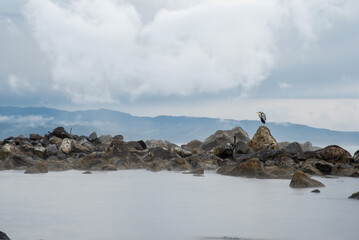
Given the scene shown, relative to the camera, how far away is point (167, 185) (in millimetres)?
15172

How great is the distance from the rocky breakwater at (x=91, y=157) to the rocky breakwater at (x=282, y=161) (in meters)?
1.61

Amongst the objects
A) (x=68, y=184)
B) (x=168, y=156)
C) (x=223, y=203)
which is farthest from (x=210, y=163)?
(x=223, y=203)

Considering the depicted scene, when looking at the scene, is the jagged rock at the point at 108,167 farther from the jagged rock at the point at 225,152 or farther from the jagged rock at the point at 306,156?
the jagged rock at the point at 306,156

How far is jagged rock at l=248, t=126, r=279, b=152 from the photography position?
2547 cm

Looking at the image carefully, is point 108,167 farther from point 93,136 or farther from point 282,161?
point 93,136

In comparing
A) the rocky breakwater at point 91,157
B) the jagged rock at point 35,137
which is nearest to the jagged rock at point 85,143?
the rocky breakwater at point 91,157

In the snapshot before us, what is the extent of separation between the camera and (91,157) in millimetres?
21047

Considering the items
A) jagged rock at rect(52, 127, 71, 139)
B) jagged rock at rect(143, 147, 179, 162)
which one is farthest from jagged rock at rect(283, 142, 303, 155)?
jagged rock at rect(52, 127, 71, 139)

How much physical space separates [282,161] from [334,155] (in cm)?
257

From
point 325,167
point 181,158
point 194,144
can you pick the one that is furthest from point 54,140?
point 325,167

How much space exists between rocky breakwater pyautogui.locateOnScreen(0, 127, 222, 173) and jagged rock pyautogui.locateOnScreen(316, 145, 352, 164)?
183 inches

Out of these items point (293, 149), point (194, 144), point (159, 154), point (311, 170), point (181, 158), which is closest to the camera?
point (311, 170)

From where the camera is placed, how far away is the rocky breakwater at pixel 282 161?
1716 centimetres

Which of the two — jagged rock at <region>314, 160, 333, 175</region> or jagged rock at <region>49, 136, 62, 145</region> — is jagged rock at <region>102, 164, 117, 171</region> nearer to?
jagged rock at <region>49, 136, 62, 145</region>
